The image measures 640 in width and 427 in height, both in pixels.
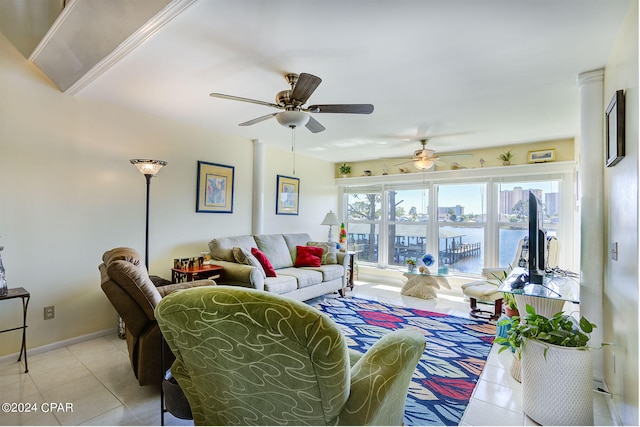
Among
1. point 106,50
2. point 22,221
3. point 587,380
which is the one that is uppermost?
point 106,50

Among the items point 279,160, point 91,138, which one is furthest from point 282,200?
point 91,138

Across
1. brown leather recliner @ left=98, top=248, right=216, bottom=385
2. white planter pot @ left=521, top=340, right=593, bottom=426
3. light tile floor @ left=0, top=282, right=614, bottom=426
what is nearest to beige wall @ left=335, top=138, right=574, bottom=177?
light tile floor @ left=0, top=282, right=614, bottom=426

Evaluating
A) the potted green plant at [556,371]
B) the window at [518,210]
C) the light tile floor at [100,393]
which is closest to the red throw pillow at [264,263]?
the light tile floor at [100,393]

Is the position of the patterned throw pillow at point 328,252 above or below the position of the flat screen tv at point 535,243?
below

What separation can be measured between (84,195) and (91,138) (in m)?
0.58

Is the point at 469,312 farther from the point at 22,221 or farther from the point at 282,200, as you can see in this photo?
the point at 22,221

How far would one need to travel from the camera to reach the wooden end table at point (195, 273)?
10.9 ft

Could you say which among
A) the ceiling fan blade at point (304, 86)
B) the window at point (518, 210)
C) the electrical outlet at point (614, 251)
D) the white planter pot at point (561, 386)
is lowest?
the white planter pot at point (561, 386)

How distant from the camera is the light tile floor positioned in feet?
6.09

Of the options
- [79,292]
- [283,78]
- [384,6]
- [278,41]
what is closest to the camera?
[384,6]

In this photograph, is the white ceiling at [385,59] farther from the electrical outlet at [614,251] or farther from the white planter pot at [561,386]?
the white planter pot at [561,386]

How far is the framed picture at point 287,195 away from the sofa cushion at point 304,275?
128 centimetres

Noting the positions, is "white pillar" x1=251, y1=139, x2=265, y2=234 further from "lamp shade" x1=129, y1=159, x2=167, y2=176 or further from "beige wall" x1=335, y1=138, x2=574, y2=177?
"beige wall" x1=335, y1=138, x2=574, y2=177

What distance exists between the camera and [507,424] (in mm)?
1845
